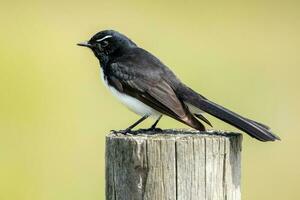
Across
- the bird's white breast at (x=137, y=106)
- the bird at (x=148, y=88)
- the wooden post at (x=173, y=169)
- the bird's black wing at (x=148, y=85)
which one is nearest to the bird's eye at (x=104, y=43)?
the bird at (x=148, y=88)

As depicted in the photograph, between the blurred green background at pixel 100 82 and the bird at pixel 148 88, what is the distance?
9.63ft

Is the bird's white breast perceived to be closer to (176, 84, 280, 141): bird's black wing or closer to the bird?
the bird

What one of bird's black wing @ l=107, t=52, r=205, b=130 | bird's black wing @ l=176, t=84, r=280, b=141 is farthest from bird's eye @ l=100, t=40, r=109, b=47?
bird's black wing @ l=176, t=84, r=280, b=141

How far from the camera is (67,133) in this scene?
1112cm

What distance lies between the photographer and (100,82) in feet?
40.6

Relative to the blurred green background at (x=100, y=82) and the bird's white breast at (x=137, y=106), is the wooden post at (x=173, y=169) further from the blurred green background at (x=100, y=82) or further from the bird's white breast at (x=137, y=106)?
the blurred green background at (x=100, y=82)

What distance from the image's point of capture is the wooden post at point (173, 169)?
5016 millimetres

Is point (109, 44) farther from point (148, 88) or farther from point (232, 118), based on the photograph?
point (232, 118)

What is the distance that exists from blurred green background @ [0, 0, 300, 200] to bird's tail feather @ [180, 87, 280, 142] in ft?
12.1

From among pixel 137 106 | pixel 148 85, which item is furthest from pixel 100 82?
pixel 148 85

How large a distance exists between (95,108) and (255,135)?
6.17 m

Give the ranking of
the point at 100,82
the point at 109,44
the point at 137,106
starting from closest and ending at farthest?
1. the point at 137,106
2. the point at 109,44
3. the point at 100,82

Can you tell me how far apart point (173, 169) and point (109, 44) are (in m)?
2.73

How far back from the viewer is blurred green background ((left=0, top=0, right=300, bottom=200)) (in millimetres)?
10344
